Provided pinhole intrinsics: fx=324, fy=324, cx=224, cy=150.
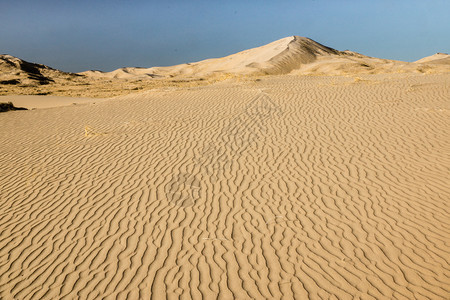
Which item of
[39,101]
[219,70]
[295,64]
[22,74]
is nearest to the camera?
[39,101]

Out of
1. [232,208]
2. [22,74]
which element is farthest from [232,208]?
[22,74]

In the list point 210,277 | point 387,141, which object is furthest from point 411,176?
point 210,277

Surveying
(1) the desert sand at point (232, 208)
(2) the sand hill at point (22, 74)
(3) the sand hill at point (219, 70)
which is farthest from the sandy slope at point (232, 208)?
(2) the sand hill at point (22, 74)

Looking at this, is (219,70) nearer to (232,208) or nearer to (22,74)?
(22,74)

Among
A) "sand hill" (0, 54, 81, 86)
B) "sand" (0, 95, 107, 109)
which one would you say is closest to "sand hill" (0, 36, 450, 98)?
"sand hill" (0, 54, 81, 86)

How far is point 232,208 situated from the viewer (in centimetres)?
593

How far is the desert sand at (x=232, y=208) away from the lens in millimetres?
4211

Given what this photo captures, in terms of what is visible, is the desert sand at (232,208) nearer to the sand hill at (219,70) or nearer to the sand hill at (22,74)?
the sand hill at (219,70)

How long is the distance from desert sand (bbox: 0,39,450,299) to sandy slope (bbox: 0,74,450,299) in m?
0.03

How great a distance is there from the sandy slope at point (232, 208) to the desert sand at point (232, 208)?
0.03 meters

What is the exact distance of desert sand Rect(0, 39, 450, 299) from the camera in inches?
166

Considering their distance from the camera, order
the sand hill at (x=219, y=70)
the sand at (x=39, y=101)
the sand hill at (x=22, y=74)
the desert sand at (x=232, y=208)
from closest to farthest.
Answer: the desert sand at (x=232, y=208) < the sand at (x=39, y=101) < the sand hill at (x=219, y=70) < the sand hill at (x=22, y=74)

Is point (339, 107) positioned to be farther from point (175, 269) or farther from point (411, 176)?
point (175, 269)

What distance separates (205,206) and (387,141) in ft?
18.5
